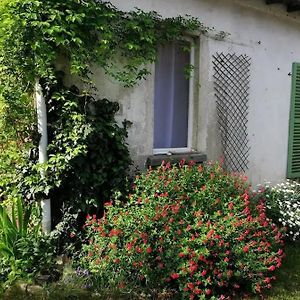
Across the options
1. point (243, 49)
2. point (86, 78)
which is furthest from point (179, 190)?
point (243, 49)

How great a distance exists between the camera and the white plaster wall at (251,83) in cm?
498

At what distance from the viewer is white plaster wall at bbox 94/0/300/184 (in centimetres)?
498

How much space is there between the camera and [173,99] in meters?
5.58

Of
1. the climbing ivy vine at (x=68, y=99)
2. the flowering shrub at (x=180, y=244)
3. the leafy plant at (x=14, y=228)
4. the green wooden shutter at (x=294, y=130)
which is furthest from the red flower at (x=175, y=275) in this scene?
the green wooden shutter at (x=294, y=130)

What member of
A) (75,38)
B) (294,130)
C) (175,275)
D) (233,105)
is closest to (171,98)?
(233,105)

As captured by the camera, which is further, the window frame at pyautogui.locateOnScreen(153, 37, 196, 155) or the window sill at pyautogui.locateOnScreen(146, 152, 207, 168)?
the window frame at pyautogui.locateOnScreen(153, 37, 196, 155)

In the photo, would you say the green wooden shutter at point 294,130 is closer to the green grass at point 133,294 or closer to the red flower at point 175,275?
the green grass at point 133,294

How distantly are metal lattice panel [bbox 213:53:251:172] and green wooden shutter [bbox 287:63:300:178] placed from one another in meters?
1.25

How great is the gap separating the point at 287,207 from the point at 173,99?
220cm

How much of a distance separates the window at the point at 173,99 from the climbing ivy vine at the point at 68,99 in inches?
30.3

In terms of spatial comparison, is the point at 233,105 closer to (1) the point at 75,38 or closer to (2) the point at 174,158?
(2) the point at 174,158

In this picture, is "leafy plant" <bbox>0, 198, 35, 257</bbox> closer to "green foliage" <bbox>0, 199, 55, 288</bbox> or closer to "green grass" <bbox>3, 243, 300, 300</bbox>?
"green foliage" <bbox>0, 199, 55, 288</bbox>

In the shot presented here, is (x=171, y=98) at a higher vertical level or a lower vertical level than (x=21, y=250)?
higher

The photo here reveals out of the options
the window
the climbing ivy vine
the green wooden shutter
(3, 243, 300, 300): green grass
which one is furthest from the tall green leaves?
the green wooden shutter
